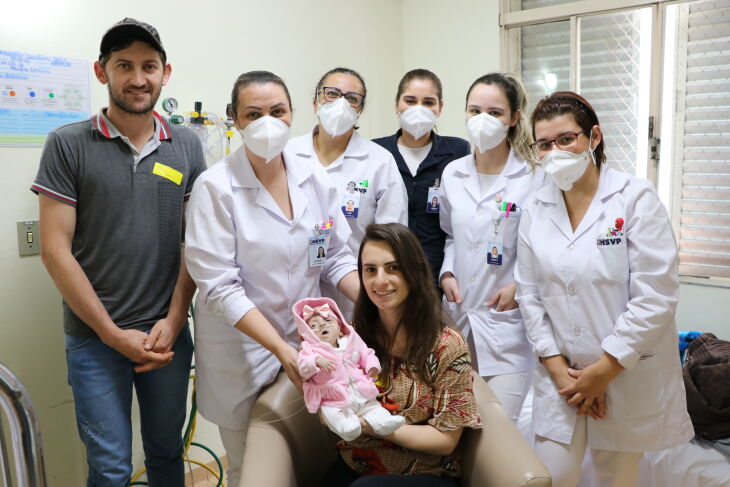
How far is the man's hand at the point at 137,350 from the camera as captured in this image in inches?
70.1

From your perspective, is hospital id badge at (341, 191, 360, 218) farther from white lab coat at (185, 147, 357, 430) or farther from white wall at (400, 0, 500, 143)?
white wall at (400, 0, 500, 143)

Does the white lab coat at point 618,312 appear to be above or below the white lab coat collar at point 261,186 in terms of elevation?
below

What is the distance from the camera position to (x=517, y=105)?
7.42 ft

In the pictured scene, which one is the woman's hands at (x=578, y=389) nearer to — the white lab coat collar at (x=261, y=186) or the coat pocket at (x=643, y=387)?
the coat pocket at (x=643, y=387)

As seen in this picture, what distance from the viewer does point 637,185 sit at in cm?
178

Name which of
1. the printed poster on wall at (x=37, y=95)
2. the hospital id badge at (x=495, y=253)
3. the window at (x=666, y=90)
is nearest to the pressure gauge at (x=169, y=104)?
the printed poster on wall at (x=37, y=95)

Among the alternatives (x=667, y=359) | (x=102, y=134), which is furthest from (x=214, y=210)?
(x=667, y=359)

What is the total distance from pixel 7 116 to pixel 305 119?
1577 millimetres

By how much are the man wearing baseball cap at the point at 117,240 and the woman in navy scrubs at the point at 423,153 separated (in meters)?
0.97

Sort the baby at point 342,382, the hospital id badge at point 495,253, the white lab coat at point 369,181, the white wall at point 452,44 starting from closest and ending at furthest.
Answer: the baby at point 342,382, the hospital id badge at point 495,253, the white lab coat at point 369,181, the white wall at point 452,44

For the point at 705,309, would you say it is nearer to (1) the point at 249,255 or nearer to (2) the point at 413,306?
(2) the point at 413,306

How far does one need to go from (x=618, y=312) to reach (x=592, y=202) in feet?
1.17

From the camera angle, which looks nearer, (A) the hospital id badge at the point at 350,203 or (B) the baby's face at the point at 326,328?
(B) the baby's face at the point at 326,328

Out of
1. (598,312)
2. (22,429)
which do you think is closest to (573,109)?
(598,312)
